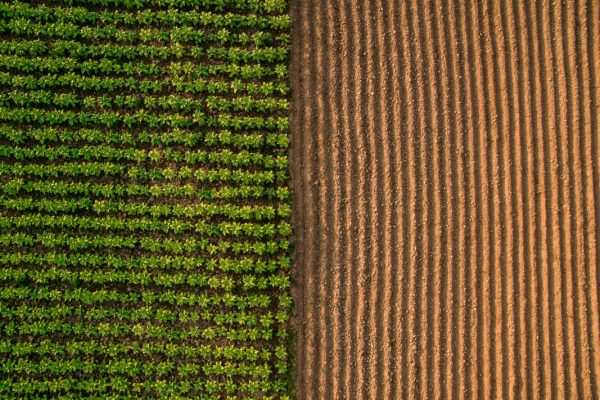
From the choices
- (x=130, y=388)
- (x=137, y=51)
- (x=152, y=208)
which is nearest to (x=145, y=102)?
(x=137, y=51)

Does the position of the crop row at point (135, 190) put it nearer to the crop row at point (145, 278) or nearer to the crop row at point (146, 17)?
the crop row at point (145, 278)

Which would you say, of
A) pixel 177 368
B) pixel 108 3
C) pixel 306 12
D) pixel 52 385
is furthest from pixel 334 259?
pixel 108 3

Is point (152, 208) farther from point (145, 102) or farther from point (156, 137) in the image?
point (145, 102)

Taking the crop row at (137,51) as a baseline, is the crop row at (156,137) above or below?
below

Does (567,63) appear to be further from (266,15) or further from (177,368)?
(177,368)

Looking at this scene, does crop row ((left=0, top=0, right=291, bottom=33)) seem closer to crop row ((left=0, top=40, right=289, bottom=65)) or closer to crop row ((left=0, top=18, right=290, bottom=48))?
crop row ((left=0, top=18, right=290, bottom=48))

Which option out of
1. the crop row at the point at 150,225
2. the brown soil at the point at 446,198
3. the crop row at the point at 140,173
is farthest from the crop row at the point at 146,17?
the crop row at the point at 150,225

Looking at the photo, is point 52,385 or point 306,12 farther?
point 306,12
